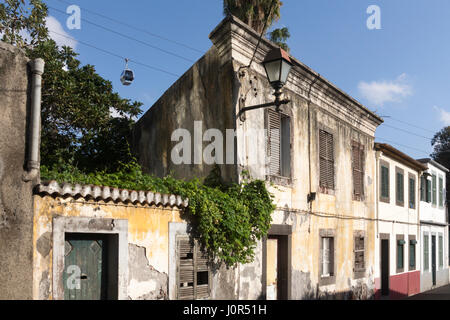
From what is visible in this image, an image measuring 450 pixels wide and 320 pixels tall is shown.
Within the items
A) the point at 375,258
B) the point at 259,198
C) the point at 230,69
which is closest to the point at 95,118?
the point at 230,69

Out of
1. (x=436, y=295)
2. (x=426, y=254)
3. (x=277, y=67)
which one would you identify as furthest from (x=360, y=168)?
(x=426, y=254)

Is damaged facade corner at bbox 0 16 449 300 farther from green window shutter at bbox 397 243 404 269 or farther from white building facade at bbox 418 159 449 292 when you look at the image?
white building facade at bbox 418 159 449 292

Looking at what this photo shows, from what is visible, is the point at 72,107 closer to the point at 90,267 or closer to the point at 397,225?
the point at 90,267

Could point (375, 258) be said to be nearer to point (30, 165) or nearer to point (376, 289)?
point (376, 289)

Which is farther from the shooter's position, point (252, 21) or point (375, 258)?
point (252, 21)

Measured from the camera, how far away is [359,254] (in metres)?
14.8

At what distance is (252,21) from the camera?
20.9 metres

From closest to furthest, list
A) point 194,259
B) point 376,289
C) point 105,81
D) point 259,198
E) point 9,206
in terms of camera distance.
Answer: point 9,206 → point 194,259 → point 259,198 → point 105,81 → point 376,289

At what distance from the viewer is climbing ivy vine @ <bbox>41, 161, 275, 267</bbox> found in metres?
7.83

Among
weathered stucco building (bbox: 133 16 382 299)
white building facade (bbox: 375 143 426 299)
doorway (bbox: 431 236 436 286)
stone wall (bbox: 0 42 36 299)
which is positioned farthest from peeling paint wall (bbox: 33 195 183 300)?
doorway (bbox: 431 236 436 286)

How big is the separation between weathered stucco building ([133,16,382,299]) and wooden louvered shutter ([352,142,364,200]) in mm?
92

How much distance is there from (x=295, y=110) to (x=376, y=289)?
771 cm

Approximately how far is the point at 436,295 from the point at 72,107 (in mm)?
15705

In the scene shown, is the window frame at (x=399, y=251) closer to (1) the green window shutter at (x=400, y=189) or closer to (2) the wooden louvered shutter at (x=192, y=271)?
(1) the green window shutter at (x=400, y=189)
